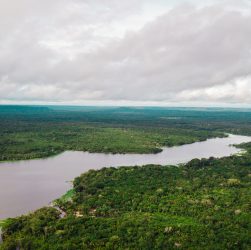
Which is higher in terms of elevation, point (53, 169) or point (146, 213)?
point (146, 213)

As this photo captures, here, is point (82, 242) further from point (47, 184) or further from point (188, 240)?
point (47, 184)

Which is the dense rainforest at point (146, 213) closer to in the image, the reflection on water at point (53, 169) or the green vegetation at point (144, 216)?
the green vegetation at point (144, 216)

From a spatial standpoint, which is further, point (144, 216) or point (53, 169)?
point (53, 169)

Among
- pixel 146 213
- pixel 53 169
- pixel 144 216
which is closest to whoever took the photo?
pixel 144 216

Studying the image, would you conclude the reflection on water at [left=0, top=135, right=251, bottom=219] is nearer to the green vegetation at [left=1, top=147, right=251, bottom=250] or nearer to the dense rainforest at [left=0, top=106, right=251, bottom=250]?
the dense rainforest at [left=0, top=106, right=251, bottom=250]

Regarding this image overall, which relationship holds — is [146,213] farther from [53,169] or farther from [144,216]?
[53,169]

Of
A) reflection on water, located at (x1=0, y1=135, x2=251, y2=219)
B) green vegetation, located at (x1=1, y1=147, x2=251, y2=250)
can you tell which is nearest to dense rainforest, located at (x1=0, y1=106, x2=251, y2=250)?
green vegetation, located at (x1=1, y1=147, x2=251, y2=250)

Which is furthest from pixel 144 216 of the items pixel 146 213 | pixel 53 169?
pixel 53 169

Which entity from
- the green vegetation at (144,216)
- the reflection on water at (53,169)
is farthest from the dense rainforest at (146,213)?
the reflection on water at (53,169)
